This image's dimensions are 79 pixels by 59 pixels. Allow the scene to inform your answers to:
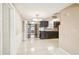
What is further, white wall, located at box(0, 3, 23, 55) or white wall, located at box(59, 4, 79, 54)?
white wall, located at box(59, 4, 79, 54)

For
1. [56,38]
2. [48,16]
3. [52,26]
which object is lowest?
[56,38]

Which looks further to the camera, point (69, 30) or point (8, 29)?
point (69, 30)

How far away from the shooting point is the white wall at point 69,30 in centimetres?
295

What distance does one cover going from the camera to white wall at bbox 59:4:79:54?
295 centimetres

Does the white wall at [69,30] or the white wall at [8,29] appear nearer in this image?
the white wall at [8,29]

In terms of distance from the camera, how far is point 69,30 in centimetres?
319

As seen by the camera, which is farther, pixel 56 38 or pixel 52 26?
pixel 56 38
